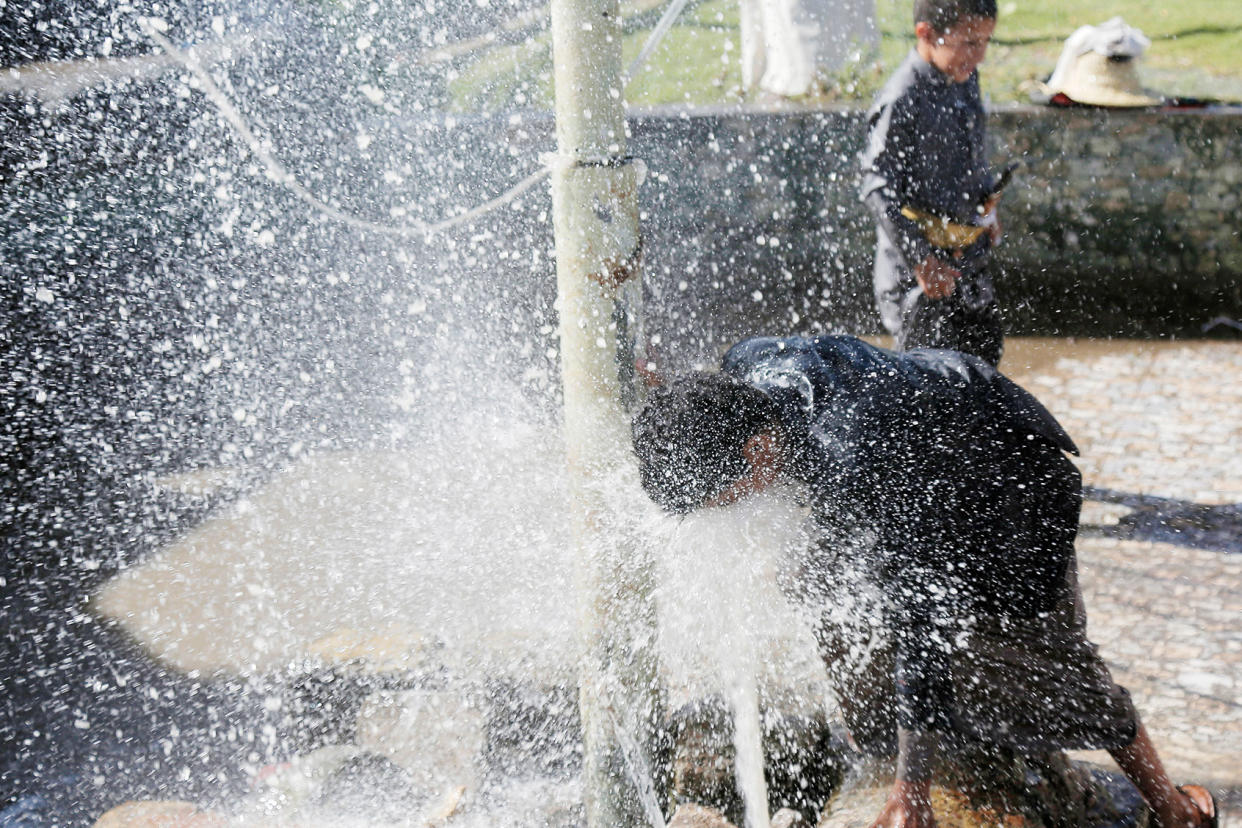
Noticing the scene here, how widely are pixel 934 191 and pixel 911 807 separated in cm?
259

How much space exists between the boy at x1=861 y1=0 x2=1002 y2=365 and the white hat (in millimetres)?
3275

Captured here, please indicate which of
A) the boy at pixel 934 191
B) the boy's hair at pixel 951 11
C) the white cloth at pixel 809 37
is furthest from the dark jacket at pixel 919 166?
the white cloth at pixel 809 37

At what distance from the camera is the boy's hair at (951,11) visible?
4008mm

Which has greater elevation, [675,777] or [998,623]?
[998,623]

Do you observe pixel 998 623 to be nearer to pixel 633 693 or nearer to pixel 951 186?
pixel 633 693

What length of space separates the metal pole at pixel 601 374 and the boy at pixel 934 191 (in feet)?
6.55

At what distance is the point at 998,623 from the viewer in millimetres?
2566

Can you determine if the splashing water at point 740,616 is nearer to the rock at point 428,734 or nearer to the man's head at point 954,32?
the rock at point 428,734

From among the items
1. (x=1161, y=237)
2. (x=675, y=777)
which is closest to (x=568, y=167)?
(x=675, y=777)

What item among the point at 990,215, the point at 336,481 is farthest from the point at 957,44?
the point at 336,481

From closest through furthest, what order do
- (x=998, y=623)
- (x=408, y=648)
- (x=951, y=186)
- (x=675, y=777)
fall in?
(x=998, y=623), (x=675, y=777), (x=408, y=648), (x=951, y=186)

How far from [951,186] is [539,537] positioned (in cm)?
217

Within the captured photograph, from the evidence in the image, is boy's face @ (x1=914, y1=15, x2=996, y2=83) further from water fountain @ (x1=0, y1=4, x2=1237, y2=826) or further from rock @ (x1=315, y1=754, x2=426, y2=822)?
rock @ (x1=315, y1=754, x2=426, y2=822)

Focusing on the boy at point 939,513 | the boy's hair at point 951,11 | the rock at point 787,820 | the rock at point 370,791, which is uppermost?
the boy's hair at point 951,11
